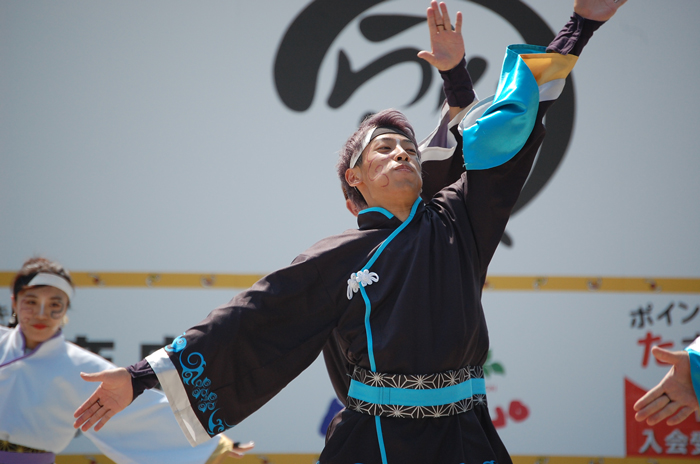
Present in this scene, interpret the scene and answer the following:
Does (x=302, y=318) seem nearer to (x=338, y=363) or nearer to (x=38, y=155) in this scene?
(x=338, y=363)

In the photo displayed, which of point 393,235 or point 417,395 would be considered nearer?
point 417,395

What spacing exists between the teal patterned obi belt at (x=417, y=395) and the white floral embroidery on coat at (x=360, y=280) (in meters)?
0.22

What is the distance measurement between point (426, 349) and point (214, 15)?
2.30m

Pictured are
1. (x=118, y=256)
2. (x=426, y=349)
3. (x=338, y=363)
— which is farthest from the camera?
(x=118, y=256)

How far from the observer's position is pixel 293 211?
9.62ft

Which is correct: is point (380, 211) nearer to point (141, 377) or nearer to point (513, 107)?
point (513, 107)

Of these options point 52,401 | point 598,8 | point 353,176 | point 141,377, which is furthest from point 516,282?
point 52,401

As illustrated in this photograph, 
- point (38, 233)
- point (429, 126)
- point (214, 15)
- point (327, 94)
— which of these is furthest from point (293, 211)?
point (38, 233)

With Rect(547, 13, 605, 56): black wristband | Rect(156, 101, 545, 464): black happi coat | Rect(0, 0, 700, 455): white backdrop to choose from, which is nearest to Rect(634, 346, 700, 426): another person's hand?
Rect(156, 101, 545, 464): black happi coat

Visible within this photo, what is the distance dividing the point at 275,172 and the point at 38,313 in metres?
1.27

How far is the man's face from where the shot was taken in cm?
160

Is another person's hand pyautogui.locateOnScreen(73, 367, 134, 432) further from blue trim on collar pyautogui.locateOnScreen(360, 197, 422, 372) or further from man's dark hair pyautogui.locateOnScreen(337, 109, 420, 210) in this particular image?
man's dark hair pyautogui.locateOnScreen(337, 109, 420, 210)

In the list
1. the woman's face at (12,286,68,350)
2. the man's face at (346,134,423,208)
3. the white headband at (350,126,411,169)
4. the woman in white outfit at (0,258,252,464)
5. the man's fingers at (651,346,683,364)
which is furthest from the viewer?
the woman's face at (12,286,68,350)

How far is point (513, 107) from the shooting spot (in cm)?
153
